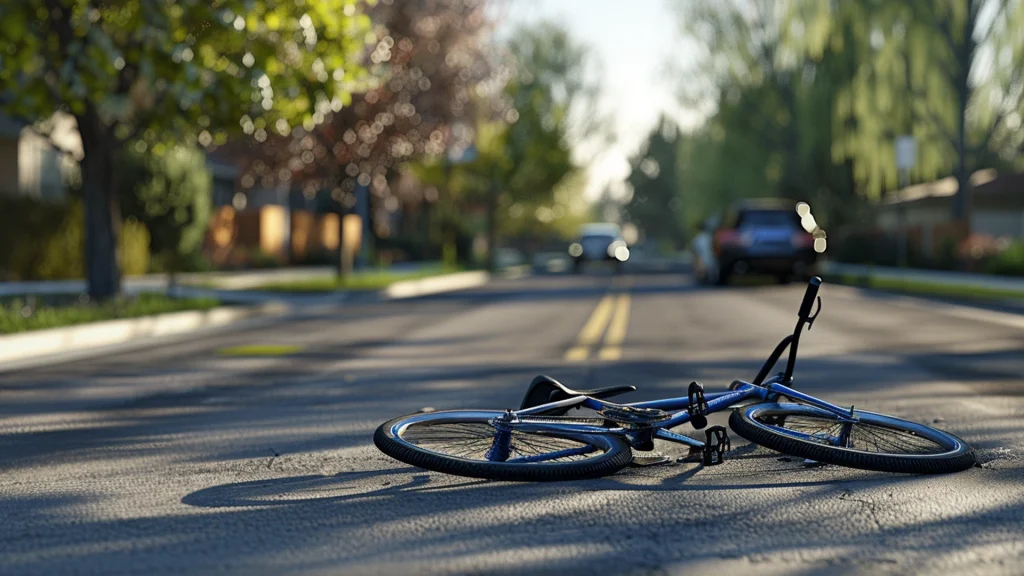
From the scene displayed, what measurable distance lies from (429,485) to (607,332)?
10.9 m

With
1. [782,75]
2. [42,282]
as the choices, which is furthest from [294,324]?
[782,75]

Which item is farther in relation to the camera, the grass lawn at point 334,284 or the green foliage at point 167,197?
the green foliage at point 167,197

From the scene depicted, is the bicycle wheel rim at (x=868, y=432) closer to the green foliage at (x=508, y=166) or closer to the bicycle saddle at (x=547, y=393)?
the bicycle saddle at (x=547, y=393)

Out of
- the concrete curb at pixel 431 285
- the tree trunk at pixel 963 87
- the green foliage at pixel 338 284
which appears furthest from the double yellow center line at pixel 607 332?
the tree trunk at pixel 963 87

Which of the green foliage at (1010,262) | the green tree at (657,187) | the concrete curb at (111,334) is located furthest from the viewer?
the green tree at (657,187)

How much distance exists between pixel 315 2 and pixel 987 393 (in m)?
9.90

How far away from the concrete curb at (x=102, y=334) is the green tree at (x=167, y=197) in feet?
33.5

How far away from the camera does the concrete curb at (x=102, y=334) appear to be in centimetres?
1442

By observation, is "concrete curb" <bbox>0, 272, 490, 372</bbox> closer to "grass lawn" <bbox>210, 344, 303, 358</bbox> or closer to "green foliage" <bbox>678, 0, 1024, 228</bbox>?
"grass lawn" <bbox>210, 344, 303, 358</bbox>

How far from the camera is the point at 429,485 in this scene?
642 centimetres

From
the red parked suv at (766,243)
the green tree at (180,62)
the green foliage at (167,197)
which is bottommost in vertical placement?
the red parked suv at (766,243)

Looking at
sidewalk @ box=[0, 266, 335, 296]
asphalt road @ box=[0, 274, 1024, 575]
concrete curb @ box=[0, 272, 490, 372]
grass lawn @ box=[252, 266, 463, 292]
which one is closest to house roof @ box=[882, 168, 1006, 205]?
grass lawn @ box=[252, 266, 463, 292]

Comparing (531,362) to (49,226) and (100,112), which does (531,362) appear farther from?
(49,226)

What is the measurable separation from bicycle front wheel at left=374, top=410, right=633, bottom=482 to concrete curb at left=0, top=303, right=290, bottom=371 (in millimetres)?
7641
